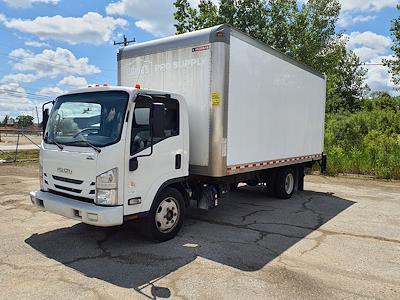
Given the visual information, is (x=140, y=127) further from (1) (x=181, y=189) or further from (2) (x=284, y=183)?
(2) (x=284, y=183)

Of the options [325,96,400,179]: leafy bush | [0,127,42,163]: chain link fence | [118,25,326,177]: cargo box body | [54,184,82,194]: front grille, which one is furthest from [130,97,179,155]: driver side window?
[325,96,400,179]: leafy bush

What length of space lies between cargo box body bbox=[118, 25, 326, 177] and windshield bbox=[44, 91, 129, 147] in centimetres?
156

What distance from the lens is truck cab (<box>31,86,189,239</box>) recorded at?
16.3 feet

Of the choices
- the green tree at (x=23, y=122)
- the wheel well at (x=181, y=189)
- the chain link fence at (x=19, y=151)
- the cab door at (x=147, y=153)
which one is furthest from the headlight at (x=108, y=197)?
the green tree at (x=23, y=122)

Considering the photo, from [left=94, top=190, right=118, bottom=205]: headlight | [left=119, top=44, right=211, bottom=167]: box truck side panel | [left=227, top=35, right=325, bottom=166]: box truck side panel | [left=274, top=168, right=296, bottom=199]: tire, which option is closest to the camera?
[left=94, top=190, right=118, bottom=205]: headlight

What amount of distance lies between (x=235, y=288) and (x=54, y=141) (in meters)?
3.54

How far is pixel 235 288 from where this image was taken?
4270mm

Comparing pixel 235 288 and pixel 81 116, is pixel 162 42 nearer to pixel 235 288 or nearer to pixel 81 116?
pixel 81 116

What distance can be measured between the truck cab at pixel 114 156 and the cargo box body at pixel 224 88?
1.40ft

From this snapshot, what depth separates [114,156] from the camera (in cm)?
493

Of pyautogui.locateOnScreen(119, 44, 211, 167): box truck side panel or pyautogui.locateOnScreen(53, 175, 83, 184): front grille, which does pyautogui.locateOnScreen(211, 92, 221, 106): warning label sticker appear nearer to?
pyautogui.locateOnScreen(119, 44, 211, 167): box truck side panel

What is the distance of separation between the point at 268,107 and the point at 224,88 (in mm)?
2022

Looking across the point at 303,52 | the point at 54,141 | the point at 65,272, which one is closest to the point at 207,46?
the point at 54,141

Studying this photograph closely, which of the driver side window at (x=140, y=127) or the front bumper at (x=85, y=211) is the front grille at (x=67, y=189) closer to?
the front bumper at (x=85, y=211)
